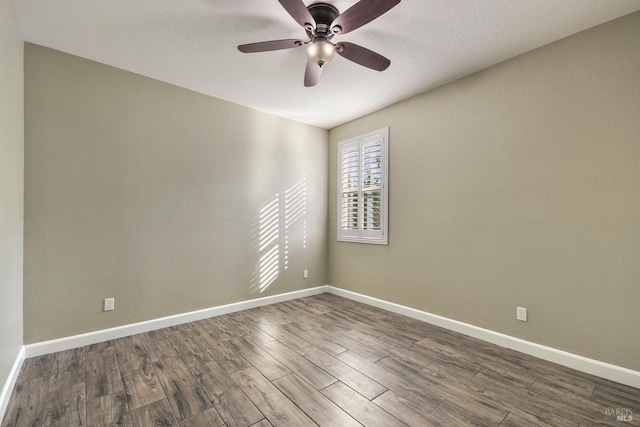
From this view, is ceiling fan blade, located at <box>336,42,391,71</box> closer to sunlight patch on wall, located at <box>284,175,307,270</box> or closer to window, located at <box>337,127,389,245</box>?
window, located at <box>337,127,389,245</box>

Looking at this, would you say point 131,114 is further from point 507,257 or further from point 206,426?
point 507,257

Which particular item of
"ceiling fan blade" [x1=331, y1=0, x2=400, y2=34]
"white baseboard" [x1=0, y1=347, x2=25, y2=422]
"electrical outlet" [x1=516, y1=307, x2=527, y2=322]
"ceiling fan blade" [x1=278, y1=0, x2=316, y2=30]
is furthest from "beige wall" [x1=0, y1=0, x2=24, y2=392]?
"electrical outlet" [x1=516, y1=307, x2=527, y2=322]

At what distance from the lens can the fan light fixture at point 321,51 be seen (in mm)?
1979

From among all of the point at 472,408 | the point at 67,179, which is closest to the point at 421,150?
the point at 472,408

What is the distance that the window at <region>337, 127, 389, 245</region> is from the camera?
369 centimetres

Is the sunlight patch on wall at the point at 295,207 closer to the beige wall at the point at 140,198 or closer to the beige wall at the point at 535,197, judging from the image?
the beige wall at the point at 140,198

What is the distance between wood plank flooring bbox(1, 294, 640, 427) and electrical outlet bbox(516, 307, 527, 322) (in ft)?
0.98

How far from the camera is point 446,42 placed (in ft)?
7.66

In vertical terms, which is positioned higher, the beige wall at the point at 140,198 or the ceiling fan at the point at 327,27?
the ceiling fan at the point at 327,27

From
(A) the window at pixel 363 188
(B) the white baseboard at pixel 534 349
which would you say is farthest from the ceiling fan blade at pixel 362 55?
(B) the white baseboard at pixel 534 349

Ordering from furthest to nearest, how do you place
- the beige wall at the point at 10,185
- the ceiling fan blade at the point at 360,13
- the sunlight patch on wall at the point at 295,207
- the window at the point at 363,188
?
the sunlight patch on wall at the point at 295,207 < the window at the point at 363,188 < the beige wall at the point at 10,185 < the ceiling fan blade at the point at 360,13

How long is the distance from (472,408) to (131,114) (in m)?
3.75

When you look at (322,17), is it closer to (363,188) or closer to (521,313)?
(363,188)

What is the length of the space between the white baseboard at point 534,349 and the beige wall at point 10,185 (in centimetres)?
342
